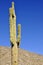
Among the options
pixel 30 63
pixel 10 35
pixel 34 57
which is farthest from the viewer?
pixel 34 57

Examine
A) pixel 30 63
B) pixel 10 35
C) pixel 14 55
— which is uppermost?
pixel 30 63

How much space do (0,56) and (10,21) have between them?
46.1 m

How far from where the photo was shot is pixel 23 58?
6084cm

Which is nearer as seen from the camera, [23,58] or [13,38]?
[13,38]

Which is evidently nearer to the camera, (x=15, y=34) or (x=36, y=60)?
(x=15, y=34)

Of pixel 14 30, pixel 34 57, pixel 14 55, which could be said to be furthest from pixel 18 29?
pixel 34 57

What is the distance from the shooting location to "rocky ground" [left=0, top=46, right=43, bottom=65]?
56916mm

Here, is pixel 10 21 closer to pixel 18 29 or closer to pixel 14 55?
pixel 18 29

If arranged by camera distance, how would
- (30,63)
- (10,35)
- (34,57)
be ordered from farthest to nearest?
(34,57)
(30,63)
(10,35)

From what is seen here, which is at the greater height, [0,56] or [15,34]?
[0,56]

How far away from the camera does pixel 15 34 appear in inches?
611

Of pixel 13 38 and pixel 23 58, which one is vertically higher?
pixel 23 58

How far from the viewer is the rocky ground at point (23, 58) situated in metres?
56.9

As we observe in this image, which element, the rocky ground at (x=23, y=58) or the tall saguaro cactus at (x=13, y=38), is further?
the rocky ground at (x=23, y=58)
